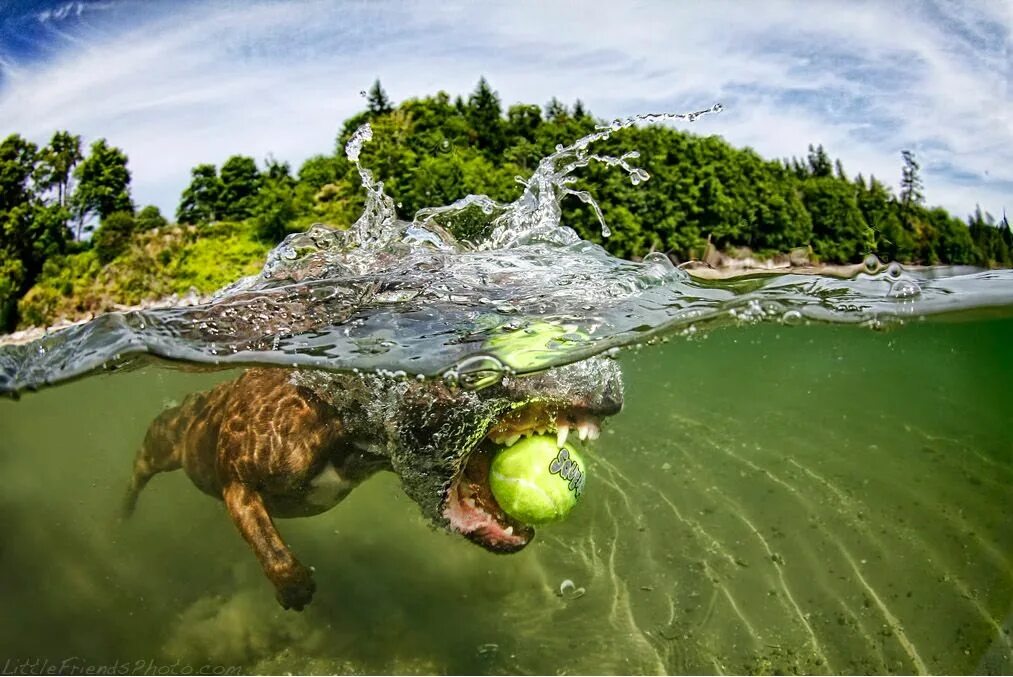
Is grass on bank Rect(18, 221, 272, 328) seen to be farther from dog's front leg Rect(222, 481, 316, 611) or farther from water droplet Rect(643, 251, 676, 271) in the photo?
dog's front leg Rect(222, 481, 316, 611)

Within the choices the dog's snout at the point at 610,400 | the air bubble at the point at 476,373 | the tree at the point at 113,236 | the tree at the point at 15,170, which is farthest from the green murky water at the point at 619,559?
the tree at the point at 15,170

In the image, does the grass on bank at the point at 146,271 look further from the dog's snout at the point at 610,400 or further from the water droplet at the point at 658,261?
the dog's snout at the point at 610,400

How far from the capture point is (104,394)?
6879mm

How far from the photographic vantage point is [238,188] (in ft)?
106

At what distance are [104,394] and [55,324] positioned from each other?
2501 centimetres

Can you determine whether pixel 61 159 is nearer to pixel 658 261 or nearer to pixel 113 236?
pixel 113 236

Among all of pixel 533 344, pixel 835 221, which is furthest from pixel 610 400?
pixel 835 221

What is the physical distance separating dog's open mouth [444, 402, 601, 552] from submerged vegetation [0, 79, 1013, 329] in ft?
72.4

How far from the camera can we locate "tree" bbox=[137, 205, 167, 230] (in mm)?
30969

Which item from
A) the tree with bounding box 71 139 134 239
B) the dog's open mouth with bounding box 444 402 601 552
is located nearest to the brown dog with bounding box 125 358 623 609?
the dog's open mouth with bounding box 444 402 601 552

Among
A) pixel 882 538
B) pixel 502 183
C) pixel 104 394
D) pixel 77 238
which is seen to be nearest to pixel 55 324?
pixel 77 238

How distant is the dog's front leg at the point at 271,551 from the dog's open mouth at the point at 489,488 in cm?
87

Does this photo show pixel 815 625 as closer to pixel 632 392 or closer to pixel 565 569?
pixel 565 569

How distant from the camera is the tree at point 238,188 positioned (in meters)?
31.8
